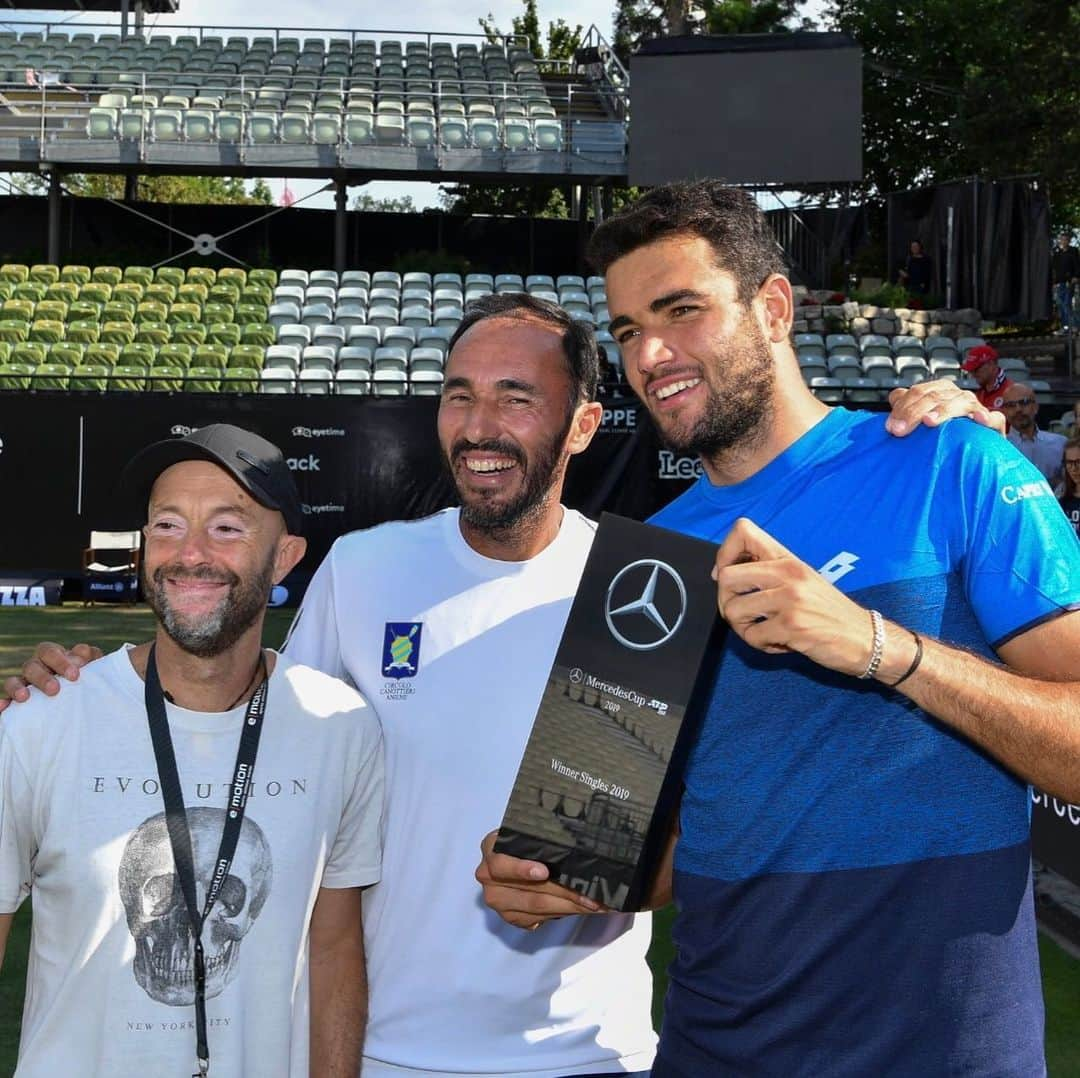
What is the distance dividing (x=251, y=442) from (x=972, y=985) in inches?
60.4

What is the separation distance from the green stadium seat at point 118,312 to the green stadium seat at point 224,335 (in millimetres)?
1249

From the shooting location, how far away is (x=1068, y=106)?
3294cm

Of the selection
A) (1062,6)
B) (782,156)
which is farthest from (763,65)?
(1062,6)

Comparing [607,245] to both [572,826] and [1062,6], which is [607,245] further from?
[1062,6]

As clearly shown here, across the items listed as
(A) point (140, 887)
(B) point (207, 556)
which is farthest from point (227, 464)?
(A) point (140, 887)

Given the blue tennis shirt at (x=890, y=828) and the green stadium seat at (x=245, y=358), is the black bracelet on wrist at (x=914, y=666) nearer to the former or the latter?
the blue tennis shirt at (x=890, y=828)

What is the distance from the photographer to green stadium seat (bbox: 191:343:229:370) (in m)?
17.1

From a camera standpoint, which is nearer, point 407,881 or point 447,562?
point 407,881

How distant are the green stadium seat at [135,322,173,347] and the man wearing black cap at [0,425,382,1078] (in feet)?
53.4

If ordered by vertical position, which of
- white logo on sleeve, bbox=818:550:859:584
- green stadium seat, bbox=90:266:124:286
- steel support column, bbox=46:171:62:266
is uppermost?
steel support column, bbox=46:171:62:266

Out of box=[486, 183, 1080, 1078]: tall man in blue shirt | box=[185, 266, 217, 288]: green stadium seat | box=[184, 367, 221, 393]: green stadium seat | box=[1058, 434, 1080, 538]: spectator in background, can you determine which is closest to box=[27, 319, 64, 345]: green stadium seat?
box=[184, 367, 221, 393]: green stadium seat

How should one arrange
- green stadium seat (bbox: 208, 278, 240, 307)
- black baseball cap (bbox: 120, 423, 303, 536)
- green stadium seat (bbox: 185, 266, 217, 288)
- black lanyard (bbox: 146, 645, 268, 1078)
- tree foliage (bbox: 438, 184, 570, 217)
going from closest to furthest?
black lanyard (bbox: 146, 645, 268, 1078) → black baseball cap (bbox: 120, 423, 303, 536) → green stadium seat (bbox: 208, 278, 240, 307) → green stadium seat (bbox: 185, 266, 217, 288) → tree foliage (bbox: 438, 184, 570, 217)

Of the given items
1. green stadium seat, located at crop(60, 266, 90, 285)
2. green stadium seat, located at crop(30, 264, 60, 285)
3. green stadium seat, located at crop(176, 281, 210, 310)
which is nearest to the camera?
green stadium seat, located at crop(176, 281, 210, 310)

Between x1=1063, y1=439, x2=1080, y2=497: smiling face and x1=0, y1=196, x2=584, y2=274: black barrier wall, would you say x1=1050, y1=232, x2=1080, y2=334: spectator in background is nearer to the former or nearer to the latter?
x1=0, y1=196, x2=584, y2=274: black barrier wall
